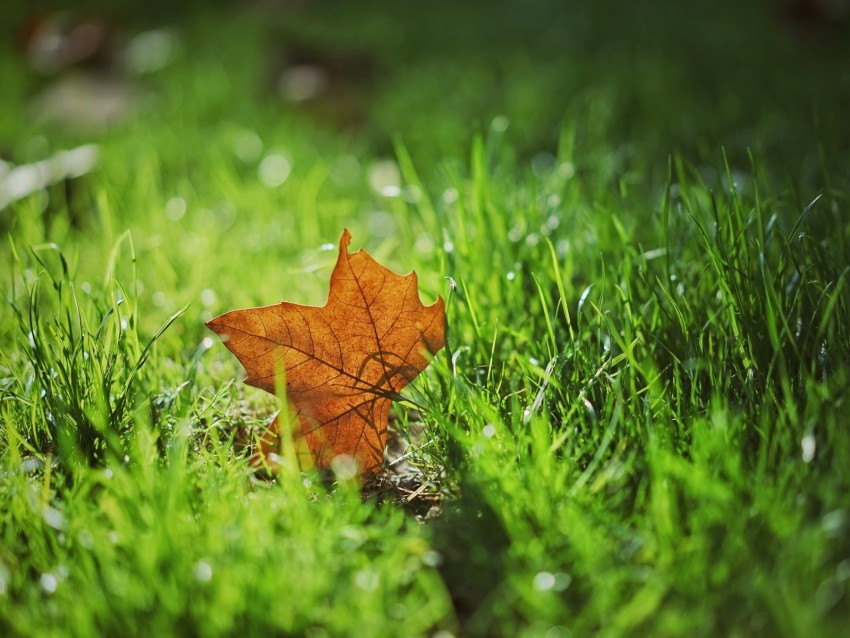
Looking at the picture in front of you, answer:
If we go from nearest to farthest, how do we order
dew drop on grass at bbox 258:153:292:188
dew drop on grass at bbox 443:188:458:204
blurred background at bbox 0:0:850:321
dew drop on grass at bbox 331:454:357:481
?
dew drop on grass at bbox 331:454:357:481 → dew drop on grass at bbox 443:188:458:204 → blurred background at bbox 0:0:850:321 → dew drop on grass at bbox 258:153:292:188

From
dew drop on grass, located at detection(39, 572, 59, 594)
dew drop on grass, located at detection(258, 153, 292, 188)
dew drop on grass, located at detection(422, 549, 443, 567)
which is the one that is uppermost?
dew drop on grass, located at detection(258, 153, 292, 188)

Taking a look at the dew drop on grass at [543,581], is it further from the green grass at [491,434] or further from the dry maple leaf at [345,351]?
the dry maple leaf at [345,351]

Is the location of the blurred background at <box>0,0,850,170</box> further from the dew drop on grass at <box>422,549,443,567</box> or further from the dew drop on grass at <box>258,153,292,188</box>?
the dew drop on grass at <box>422,549,443,567</box>

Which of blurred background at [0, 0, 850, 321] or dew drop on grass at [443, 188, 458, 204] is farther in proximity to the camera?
blurred background at [0, 0, 850, 321]

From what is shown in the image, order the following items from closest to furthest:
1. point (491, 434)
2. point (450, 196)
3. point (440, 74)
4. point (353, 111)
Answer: point (491, 434)
point (450, 196)
point (353, 111)
point (440, 74)

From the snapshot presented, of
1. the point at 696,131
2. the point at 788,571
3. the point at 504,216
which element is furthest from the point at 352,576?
the point at 696,131

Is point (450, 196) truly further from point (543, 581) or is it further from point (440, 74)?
point (440, 74)

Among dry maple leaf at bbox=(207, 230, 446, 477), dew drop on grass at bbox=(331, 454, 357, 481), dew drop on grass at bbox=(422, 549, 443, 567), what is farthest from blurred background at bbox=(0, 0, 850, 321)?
dew drop on grass at bbox=(422, 549, 443, 567)

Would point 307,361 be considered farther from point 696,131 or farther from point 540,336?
point 696,131

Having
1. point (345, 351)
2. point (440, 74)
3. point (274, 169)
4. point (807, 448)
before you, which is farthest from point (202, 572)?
point (440, 74)
